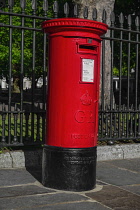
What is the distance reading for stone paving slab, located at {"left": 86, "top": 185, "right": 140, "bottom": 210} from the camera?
4.09m

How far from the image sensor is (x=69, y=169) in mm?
4723

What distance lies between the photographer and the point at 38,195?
14.5 feet

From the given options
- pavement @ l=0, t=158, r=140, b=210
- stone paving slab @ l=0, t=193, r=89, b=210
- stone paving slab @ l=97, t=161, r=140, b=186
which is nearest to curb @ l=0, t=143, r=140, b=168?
pavement @ l=0, t=158, r=140, b=210

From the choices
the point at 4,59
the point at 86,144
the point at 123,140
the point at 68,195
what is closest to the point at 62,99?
the point at 86,144

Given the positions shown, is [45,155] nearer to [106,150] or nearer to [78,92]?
[78,92]

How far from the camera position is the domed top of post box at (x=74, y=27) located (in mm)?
4512

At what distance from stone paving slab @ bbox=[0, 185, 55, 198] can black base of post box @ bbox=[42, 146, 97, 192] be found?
154 millimetres

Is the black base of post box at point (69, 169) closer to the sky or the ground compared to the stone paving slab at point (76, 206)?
closer to the sky

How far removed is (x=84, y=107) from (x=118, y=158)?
2.62m

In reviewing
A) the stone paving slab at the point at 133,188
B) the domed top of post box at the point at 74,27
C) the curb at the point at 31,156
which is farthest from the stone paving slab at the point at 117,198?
the domed top of post box at the point at 74,27

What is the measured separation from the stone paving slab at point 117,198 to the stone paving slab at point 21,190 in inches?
22.9

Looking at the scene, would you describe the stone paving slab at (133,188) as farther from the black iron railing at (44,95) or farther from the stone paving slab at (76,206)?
the black iron railing at (44,95)

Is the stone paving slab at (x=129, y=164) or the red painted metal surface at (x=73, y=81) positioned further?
the stone paving slab at (x=129, y=164)

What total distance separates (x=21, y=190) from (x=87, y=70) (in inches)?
65.9
